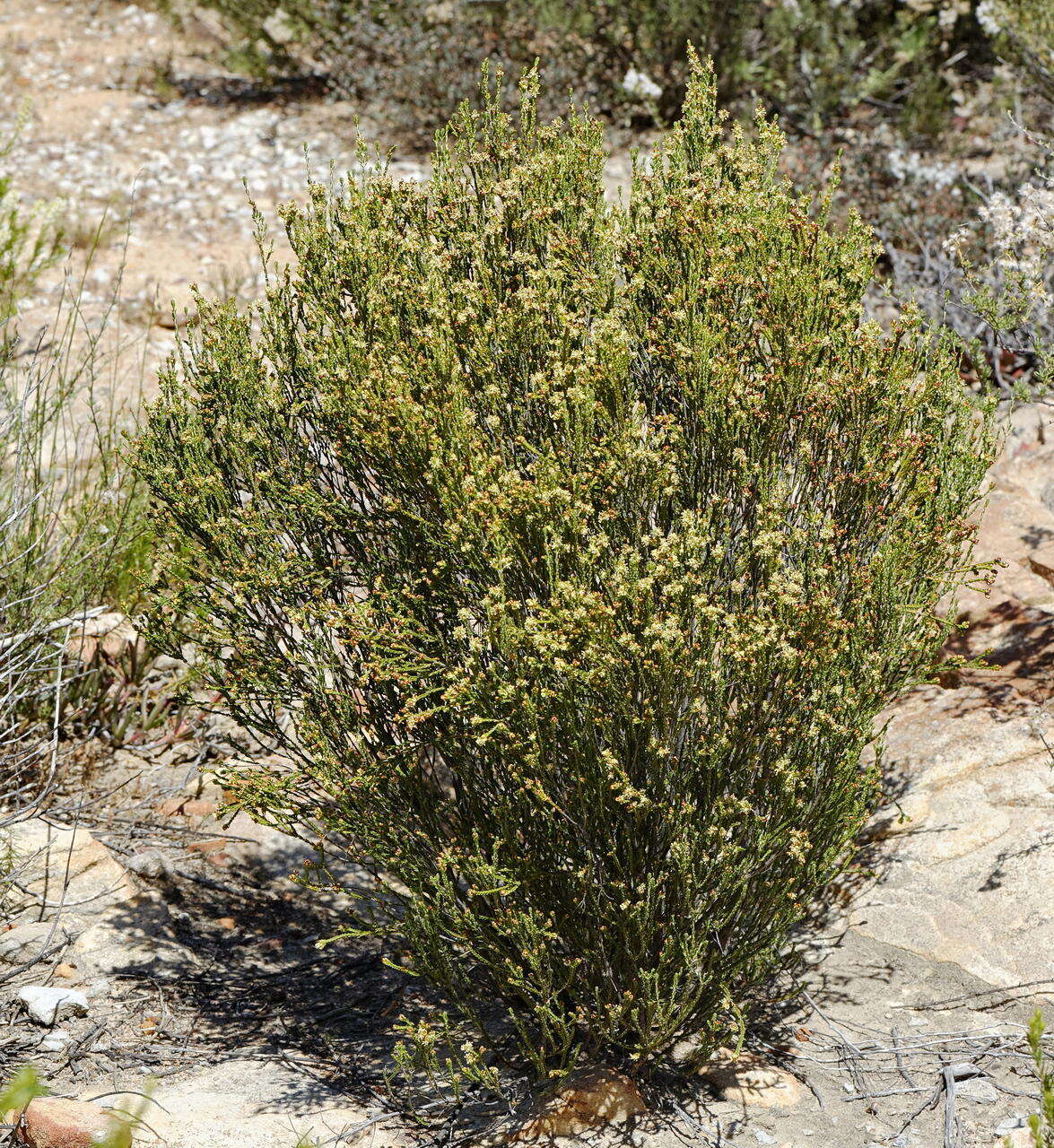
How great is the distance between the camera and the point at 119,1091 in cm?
315

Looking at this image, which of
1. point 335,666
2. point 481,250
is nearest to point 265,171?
point 481,250

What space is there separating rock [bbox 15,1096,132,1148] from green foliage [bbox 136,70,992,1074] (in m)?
0.87

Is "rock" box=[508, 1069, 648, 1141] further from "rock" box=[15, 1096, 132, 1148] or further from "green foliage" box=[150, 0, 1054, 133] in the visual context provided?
"green foliage" box=[150, 0, 1054, 133]

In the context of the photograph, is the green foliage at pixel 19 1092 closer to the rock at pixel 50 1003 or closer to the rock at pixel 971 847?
the rock at pixel 50 1003

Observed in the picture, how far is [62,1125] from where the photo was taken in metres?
2.96

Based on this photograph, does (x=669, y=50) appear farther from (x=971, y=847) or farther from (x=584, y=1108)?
(x=584, y=1108)

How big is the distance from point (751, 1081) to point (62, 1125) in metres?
1.85

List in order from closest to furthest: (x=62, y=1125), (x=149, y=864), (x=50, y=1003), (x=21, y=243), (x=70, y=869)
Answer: (x=62, y=1125) < (x=50, y=1003) < (x=70, y=869) < (x=149, y=864) < (x=21, y=243)

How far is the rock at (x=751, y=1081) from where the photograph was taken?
11.0 ft

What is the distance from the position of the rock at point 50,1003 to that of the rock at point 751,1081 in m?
1.92

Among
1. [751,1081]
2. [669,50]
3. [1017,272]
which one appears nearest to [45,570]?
[751,1081]

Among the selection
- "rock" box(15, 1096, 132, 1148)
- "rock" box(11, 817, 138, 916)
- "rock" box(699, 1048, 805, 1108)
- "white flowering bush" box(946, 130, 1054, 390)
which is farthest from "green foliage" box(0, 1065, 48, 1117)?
"white flowering bush" box(946, 130, 1054, 390)

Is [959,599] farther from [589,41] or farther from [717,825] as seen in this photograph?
[589,41]

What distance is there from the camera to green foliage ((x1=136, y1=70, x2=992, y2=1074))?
3020mm
